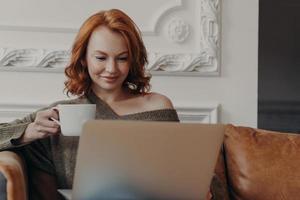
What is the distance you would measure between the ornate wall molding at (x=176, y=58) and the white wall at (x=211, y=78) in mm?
31

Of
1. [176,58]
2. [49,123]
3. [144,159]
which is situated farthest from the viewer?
[176,58]

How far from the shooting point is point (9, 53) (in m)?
2.20

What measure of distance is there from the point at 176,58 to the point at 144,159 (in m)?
1.27

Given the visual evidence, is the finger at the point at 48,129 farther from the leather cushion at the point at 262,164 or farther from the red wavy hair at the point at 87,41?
the leather cushion at the point at 262,164

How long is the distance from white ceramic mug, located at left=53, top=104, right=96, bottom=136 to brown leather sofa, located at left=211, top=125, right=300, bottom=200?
0.69 metres

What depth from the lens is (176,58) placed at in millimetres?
2318

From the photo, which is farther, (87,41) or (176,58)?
(176,58)

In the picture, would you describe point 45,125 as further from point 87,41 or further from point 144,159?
point 144,159

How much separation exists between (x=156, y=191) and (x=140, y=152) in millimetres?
109

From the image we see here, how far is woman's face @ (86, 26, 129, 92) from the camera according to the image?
1.69 metres

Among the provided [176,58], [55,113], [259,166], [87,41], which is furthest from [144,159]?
[176,58]

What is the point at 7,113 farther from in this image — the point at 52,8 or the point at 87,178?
the point at 87,178

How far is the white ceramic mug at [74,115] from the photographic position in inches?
52.0

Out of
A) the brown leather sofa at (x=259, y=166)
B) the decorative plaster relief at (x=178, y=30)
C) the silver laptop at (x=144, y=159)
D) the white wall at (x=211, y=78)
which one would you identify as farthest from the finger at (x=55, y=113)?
the decorative plaster relief at (x=178, y=30)
